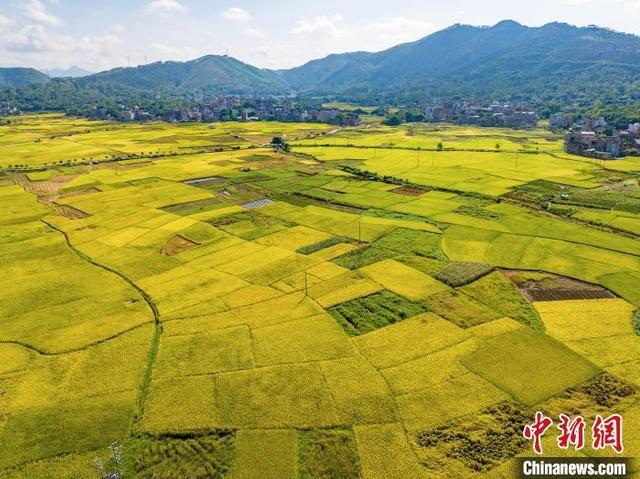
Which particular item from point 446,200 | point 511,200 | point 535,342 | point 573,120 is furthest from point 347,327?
point 573,120

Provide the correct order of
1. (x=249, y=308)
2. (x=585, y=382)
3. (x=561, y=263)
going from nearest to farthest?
1. (x=585, y=382)
2. (x=249, y=308)
3. (x=561, y=263)

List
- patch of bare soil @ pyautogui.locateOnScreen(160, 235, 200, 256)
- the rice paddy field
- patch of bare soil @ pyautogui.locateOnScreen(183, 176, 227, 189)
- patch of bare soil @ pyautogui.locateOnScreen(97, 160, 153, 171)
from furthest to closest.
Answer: patch of bare soil @ pyautogui.locateOnScreen(97, 160, 153, 171) < patch of bare soil @ pyautogui.locateOnScreen(183, 176, 227, 189) < patch of bare soil @ pyautogui.locateOnScreen(160, 235, 200, 256) < the rice paddy field

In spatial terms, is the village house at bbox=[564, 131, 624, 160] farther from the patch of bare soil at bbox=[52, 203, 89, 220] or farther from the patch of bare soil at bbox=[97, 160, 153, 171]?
the patch of bare soil at bbox=[52, 203, 89, 220]

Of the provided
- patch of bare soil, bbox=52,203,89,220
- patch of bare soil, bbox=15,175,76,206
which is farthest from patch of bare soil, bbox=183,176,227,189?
patch of bare soil, bbox=15,175,76,206

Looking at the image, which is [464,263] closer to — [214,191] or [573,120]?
[214,191]

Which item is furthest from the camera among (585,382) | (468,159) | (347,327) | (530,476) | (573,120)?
(573,120)

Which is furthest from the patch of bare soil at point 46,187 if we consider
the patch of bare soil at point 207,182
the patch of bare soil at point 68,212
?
the patch of bare soil at point 207,182

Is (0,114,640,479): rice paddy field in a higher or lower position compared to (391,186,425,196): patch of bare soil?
lower
